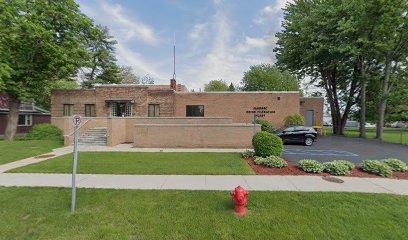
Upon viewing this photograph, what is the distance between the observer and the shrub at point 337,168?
23.2 ft

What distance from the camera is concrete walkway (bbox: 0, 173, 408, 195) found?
5.68 m

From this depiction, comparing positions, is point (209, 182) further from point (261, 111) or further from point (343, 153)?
point (261, 111)

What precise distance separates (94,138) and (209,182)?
1222 cm

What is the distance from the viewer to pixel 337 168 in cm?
713

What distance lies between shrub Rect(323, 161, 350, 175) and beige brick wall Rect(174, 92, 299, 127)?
46.4 feet

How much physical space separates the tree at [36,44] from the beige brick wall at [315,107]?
2445 cm

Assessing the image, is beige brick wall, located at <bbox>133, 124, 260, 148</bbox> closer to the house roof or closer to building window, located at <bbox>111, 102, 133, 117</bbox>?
building window, located at <bbox>111, 102, 133, 117</bbox>

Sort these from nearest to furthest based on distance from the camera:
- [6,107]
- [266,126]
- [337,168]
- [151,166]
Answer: [337,168] → [151,166] → [266,126] → [6,107]

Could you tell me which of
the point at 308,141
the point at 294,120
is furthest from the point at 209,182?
the point at 294,120

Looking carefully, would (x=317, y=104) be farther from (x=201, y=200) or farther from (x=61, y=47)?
(x=61, y=47)

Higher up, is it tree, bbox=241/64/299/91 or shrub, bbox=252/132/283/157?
tree, bbox=241/64/299/91

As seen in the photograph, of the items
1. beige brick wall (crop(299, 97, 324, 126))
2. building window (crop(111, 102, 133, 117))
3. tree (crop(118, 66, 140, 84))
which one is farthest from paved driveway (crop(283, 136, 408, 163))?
tree (crop(118, 66, 140, 84))

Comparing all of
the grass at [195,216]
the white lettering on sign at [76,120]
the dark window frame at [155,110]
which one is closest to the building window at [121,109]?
the dark window frame at [155,110]

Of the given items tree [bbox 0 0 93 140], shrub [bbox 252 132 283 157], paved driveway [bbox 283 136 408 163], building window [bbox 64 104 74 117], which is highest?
tree [bbox 0 0 93 140]
